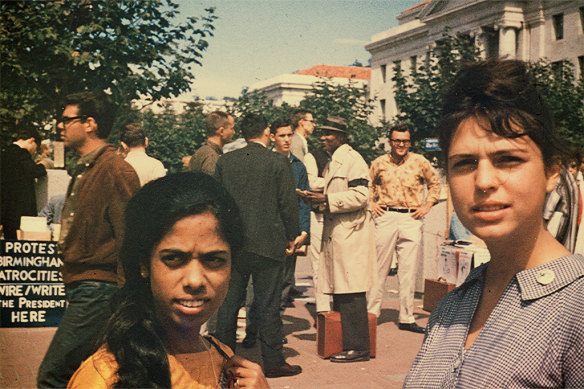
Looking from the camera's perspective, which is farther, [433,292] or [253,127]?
[433,292]

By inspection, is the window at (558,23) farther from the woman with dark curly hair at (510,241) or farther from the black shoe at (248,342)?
the woman with dark curly hair at (510,241)

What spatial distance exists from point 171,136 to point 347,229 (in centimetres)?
184

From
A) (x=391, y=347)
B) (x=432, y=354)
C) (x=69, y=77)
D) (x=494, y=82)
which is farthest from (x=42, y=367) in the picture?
(x=391, y=347)

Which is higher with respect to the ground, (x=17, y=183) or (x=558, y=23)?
(x=558, y=23)

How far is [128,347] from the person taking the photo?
1338mm

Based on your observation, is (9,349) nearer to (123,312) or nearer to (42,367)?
(42,367)

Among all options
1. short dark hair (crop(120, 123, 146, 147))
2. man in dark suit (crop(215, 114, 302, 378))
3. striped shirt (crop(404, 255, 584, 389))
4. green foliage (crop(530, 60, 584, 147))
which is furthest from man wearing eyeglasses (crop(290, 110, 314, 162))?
green foliage (crop(530, 60, 584, 147))

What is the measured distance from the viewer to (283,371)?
189 inches

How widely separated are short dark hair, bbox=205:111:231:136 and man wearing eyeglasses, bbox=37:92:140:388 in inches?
56.1

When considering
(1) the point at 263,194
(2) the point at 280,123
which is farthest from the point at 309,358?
(2) the point at 280,123

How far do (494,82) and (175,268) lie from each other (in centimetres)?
74

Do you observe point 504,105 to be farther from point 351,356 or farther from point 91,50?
point 351,356

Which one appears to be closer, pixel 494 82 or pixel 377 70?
pixel 494 82

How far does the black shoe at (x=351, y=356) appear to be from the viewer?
5.21 metres
